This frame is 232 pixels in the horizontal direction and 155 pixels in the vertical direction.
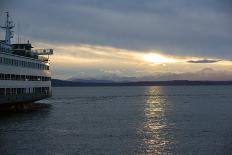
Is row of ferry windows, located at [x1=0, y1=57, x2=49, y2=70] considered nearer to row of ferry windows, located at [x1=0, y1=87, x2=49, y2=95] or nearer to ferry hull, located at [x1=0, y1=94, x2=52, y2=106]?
row of ferry windows, located at [x1=0, y1=87, x2=49, y2=95]

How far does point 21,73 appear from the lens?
260 feet

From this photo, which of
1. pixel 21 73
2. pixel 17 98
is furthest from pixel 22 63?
pixel 17 98

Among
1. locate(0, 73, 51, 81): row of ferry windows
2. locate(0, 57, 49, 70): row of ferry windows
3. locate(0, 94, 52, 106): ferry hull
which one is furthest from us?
locate(0, 94, 52, 106): ferry hull

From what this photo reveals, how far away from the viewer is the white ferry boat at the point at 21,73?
71375mm

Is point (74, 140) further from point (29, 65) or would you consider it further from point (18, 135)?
point (29, 65)

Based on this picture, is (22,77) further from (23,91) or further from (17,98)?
(17,98)

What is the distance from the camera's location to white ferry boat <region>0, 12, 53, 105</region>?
7138cm

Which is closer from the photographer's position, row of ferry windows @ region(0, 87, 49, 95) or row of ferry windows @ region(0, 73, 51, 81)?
row of ferry windows @ region(0, 73, 51, 81)

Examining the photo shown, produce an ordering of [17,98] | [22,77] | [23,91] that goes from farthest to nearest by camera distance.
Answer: [23,91]
[22,77]
[17,98]

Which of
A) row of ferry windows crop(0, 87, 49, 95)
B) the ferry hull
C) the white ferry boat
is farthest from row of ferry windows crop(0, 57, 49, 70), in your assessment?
the ferry hull

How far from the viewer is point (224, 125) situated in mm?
67938

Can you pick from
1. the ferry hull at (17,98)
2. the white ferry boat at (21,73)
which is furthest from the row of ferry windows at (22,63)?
the ferry hull at (17,98)

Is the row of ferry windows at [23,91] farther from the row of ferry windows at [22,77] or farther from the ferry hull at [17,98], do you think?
the row of ferry windows at [22,77]

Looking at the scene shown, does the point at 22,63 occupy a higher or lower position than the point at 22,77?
higher
